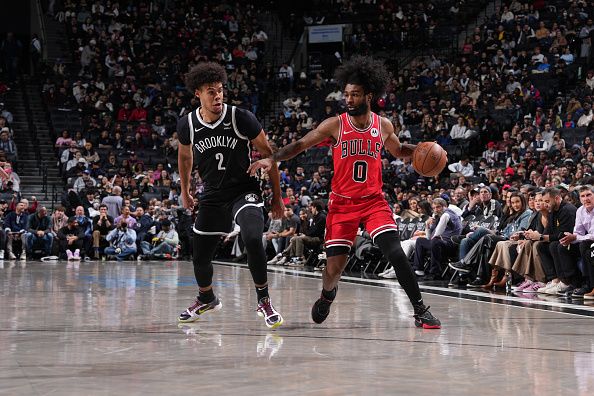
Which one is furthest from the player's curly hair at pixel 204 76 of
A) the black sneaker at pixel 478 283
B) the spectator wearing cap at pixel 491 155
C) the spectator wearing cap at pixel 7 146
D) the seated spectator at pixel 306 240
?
the spectator wearing cap at pixel 7 146

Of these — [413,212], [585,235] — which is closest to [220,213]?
[585,235]

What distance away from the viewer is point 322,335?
17.5ft

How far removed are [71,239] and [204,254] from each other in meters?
11.4

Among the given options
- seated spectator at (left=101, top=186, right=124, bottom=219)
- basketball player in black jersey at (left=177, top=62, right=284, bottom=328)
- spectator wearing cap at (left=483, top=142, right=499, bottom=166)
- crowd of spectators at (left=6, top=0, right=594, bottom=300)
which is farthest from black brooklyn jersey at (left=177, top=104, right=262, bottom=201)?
seated spectator at (left=101, top=186, right=124, bottom=219)

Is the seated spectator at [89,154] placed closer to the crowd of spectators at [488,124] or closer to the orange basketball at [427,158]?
the crowd of spectators at [488,124]

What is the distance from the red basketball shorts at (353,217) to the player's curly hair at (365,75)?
0.78m

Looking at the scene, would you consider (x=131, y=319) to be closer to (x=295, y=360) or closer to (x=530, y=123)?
(x=295, y=360)

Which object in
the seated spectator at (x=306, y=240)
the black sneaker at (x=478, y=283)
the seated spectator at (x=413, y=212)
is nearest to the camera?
the black sneaker at (x=478, y=283)

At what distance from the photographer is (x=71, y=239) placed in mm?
16625

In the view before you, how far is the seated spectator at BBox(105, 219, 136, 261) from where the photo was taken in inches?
659

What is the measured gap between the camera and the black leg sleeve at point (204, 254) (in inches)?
232

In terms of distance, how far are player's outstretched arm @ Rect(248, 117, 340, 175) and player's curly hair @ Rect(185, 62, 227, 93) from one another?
2.24 feet

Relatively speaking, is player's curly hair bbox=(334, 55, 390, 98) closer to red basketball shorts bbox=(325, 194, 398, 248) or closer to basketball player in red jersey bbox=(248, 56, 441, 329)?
basketball player in red jersey bbox=(248, 56, 441, 329)

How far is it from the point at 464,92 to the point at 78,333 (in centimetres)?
1649
